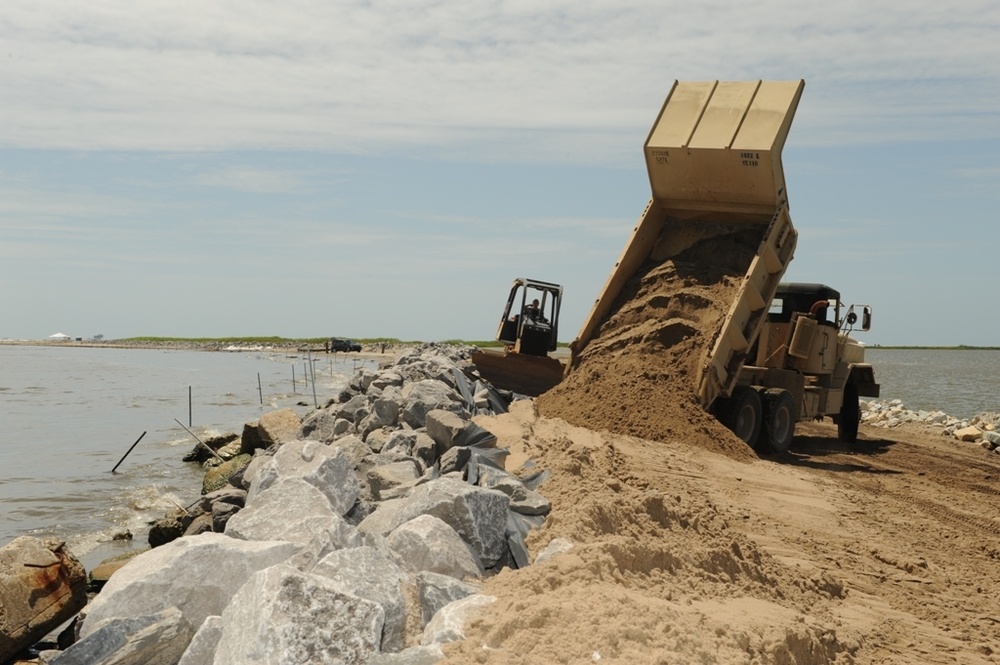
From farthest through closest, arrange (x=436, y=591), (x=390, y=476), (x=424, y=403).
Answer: (x=424, y=403) → (x=390, y=476) → (x=436, y=591)

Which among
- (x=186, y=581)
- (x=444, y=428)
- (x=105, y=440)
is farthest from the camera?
(x=105, y=440)

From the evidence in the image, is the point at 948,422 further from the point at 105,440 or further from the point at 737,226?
the point at 105,440

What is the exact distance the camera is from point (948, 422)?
19.9 m

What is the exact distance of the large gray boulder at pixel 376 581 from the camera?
14.7 ft

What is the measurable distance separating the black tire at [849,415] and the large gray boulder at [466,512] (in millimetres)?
11044

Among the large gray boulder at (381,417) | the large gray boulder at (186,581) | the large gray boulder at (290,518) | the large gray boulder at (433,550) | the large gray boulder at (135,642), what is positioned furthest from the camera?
the large gray boulder at (381,417)

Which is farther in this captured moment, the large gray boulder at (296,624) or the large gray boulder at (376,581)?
the large gray boulder at (376,581)

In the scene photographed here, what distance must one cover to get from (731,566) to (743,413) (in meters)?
6.40

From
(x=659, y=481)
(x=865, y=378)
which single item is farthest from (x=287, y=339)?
(x=659, y=481)

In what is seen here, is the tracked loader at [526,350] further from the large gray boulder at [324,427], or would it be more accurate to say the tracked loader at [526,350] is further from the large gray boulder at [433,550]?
the large gray boulder at [433,550]

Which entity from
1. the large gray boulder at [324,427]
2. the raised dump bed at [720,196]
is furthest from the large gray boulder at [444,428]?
the raised dump bed at [720,196]

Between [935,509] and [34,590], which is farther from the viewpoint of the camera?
[935,509]


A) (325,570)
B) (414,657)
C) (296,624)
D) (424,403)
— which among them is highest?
(424,403)

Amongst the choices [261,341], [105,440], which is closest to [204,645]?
[105,440]
